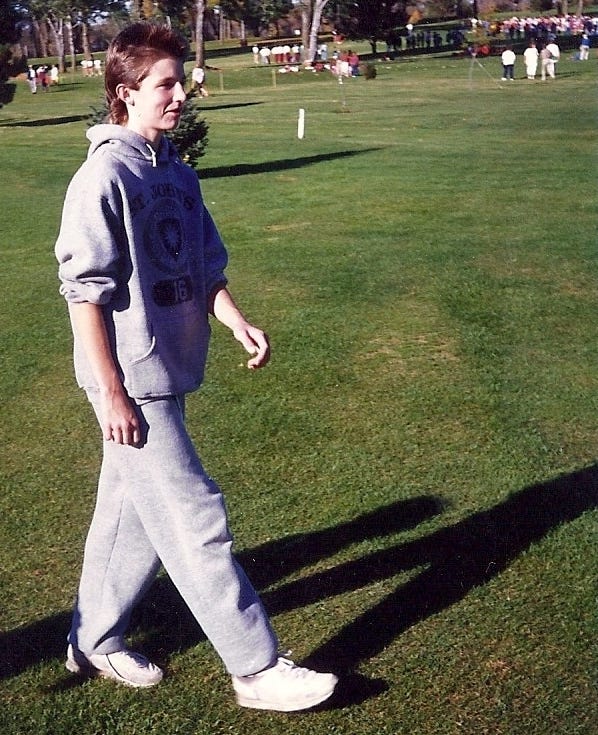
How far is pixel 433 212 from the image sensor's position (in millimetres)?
Answer: 14359

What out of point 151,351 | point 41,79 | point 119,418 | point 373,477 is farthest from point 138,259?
point 41,79

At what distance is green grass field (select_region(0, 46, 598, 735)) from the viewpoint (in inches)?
140

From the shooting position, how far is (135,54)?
3.11 metres

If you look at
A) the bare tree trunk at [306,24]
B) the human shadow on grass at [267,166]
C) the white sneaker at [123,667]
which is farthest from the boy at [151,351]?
the bare tree trunk at [306,24]

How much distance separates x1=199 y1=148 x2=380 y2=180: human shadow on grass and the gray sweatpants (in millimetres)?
16980

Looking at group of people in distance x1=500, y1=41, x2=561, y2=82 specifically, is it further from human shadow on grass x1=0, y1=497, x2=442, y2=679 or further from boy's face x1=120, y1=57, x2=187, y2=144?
boy's face x1=120, y1=57, x2=187, y2=144

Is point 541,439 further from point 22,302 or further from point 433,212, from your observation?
point 433,212

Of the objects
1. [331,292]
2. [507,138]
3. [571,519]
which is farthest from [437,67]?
[571,519]

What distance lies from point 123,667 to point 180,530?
2.14 feet

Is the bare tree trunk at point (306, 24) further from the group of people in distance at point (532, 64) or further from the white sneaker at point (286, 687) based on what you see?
the white sneaker at point (286, 687)

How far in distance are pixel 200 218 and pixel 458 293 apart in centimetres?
640

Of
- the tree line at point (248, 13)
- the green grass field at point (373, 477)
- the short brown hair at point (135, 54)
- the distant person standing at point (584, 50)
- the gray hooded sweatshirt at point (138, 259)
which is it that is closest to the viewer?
the gray hooded sweatshirt at point (138, 259)

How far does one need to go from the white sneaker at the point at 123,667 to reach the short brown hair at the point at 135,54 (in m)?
1.71

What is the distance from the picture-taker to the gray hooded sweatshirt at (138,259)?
300cm
